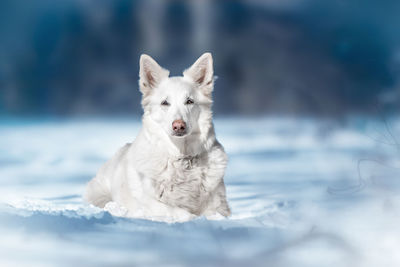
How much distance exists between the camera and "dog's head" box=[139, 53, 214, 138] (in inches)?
223

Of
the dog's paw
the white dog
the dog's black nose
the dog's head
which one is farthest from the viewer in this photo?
the dog's paw

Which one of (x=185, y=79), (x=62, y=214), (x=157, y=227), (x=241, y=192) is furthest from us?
(x=241, y=192)

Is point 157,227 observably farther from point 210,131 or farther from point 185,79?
point 185,79

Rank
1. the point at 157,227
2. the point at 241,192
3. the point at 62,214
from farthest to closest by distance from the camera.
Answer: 1. the point at 241,192
2. the point at 62,214
3. the point at 157,227

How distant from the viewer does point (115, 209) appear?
6238 mm

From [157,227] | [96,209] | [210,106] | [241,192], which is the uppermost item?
[210,106]

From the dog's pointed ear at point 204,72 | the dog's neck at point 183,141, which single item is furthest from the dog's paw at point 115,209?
the dog's pointed ear at point 204,72

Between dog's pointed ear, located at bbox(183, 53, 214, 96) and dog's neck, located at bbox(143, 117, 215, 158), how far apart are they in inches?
17.5

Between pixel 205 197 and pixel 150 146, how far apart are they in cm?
79

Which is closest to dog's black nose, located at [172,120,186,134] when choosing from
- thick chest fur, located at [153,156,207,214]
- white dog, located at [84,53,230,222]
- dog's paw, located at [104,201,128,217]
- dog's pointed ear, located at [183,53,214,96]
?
white dog, located at [84,53,230,222]

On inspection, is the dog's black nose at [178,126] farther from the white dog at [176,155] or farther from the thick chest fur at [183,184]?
the thick chest fur at [183,184]

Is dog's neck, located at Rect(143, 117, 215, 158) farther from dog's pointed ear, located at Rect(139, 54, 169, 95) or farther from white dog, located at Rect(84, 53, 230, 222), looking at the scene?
dog's pointed ear, located at Rect(139, 54, 169, 95)

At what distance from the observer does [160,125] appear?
5.93 metres

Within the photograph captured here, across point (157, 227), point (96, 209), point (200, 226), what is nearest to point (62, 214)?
point (96, 209)
